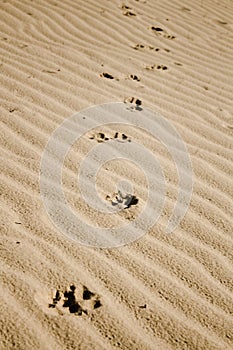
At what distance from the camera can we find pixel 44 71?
3.80 m

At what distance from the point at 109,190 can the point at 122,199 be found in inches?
4.3

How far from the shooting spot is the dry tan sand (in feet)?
6.00

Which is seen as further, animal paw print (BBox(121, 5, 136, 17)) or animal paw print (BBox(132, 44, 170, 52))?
animal paw print (BBox(121, 5, 136, 17))

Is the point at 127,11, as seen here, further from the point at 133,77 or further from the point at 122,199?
the point at 122,199

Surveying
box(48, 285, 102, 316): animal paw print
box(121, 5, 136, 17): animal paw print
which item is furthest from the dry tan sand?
box(121, 5, 136, 17): animal paw print

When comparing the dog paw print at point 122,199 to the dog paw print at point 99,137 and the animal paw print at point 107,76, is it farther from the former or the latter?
the animal paw print at point 107,76

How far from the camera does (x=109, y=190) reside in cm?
257

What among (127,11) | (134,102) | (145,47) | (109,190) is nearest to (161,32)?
(145,47)

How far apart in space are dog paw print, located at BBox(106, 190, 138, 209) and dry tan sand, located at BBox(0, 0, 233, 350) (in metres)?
0.06

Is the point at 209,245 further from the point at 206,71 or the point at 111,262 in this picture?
the point at 206,71

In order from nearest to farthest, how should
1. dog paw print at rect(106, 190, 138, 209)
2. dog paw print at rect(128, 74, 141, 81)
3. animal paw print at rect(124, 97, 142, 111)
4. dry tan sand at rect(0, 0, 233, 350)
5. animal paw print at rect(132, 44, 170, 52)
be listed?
dry tan sand at rect(0, 0, 233, 350)
dog paw print at rect(106, 190, 138, 209)
animal paw print at rect(124, 97, 142, 111)
dog paw print at rect(128, 74, 141, 81)
animal paw print at rect(132, 44, 170, 52)

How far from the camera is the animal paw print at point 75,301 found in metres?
1.84

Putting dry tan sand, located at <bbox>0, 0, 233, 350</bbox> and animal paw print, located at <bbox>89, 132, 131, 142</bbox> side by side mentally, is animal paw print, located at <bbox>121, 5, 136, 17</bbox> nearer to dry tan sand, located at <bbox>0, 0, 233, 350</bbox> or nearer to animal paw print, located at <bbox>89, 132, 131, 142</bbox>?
dry tan sand, located at <bbox>0, 0, 233, 350</bbox>

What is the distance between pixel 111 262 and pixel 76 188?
623 mm
